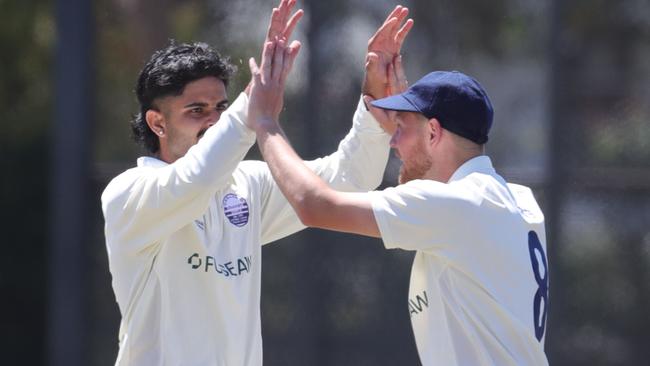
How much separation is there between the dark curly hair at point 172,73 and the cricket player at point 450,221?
1.09ft

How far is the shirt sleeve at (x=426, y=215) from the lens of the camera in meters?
2.89

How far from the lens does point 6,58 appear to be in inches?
284

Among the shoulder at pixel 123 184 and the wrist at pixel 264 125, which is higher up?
the wrist at pixel 264 125

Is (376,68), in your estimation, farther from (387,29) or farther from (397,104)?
(397,104)

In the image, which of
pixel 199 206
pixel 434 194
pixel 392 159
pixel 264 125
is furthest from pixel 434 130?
pixel 392 159

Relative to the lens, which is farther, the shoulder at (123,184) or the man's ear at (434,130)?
the shoulder at (123,184)

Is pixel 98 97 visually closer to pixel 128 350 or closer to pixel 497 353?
pixel 128 350

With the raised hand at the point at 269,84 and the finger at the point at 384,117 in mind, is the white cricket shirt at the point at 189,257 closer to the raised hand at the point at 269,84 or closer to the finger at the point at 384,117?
the raised hand at the point at 269,84

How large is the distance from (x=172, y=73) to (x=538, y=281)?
3.89 ft

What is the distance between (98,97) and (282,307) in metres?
1.52

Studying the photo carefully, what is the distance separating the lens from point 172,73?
3.35m

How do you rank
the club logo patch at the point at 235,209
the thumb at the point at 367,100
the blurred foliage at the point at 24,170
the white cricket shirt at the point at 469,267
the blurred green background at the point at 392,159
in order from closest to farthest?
the white cricket shirt at the point at 469,267, the club logo patch at the point at 235,209, the thumb at the point at 367,100, the blurred green background at the point at 392,159, the blurred foliage at the point at 24,170

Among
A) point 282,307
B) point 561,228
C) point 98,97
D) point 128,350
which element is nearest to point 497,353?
point 128,350

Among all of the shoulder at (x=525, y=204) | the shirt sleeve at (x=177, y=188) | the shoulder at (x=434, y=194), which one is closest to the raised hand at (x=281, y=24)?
the shirt sleeve at (x=177, y=188)
